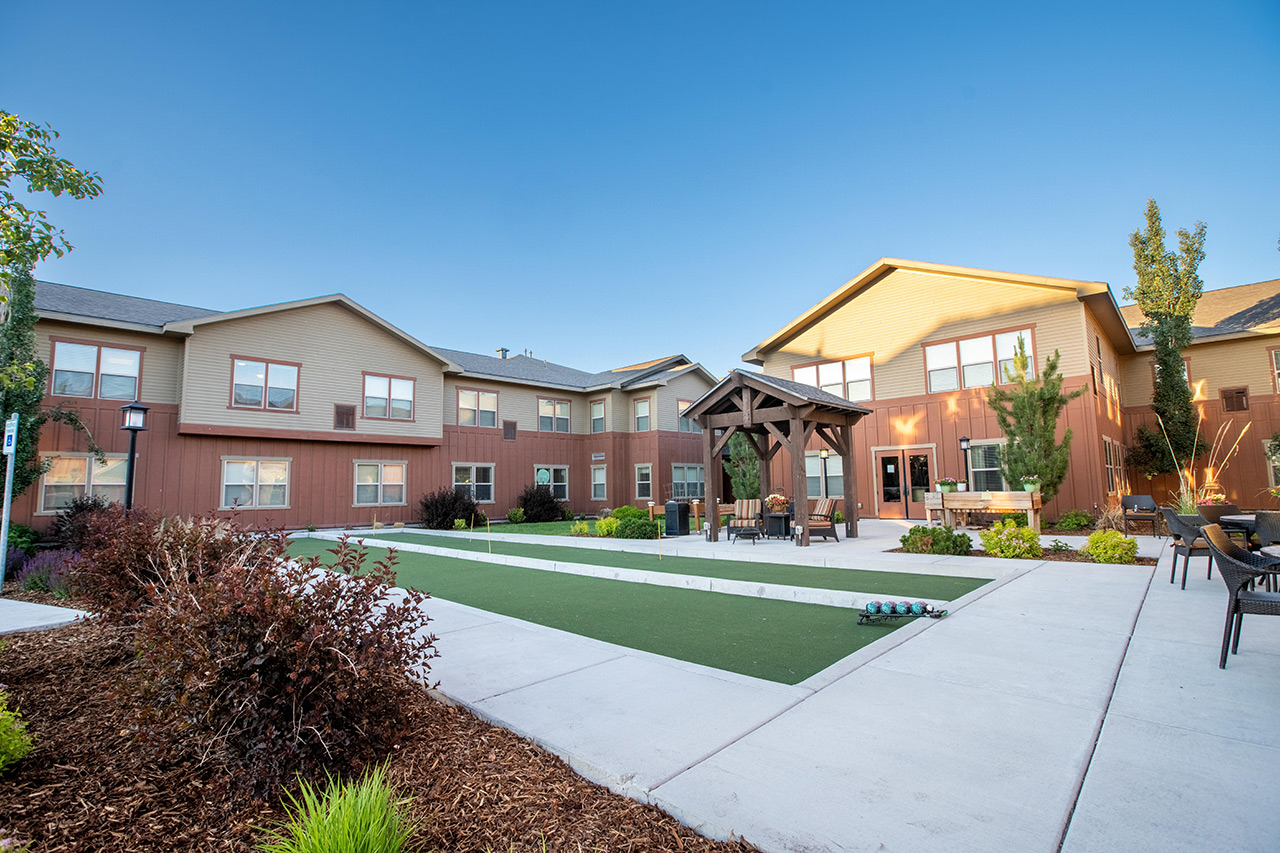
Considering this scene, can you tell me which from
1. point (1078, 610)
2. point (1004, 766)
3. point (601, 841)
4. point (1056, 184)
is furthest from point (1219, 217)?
point (601, 841)

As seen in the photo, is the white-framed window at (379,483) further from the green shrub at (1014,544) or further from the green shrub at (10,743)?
the green shrub at (10,743)

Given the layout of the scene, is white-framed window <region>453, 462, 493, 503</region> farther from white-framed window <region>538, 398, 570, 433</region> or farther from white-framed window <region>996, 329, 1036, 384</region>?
white-framed window <region>996, 329, 1036, 384</region>

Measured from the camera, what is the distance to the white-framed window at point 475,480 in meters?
23.4

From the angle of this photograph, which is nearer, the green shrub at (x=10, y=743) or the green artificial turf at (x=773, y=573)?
the green shrub at (x=10, y=743)

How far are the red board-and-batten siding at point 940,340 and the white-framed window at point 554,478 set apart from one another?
32.8 ft

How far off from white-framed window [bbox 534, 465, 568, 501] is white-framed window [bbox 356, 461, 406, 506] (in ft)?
19.3

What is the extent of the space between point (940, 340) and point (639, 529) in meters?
11.9

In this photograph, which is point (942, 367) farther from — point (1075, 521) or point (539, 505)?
point (539, 505)

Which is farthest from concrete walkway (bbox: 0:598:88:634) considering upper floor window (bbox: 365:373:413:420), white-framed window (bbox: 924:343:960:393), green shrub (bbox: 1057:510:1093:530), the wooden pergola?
white-framed window (bbox: 924:343:960:393)

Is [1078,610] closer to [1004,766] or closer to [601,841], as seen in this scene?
[1004,766]

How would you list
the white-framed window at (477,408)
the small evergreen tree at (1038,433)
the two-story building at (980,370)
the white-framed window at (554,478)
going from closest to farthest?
the small evergreen tree at (1038,433)
the two-story building at (980,370)
the white-framed window at (477,408)
the white-framed window at (554,478)

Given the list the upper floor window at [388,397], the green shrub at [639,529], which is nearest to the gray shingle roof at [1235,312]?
the green shrub at [639,529]

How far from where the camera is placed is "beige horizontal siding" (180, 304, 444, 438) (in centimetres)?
1741

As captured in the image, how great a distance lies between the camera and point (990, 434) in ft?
56.9
